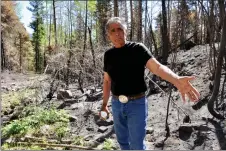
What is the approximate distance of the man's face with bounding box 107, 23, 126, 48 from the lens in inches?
100

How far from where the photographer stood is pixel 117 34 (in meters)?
2.55

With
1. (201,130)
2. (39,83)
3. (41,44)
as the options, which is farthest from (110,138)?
(41,44)

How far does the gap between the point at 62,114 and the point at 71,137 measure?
147 cm

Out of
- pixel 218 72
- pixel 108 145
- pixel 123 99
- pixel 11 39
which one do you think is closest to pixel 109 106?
pixel 108 145

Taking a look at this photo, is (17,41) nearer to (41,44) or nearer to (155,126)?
(41,44)

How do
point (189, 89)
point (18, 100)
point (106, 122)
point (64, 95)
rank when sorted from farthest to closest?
→ 1. point (64, 95)
2. point (18, 100)
3. point (106, 122)
4. point (189, 89)

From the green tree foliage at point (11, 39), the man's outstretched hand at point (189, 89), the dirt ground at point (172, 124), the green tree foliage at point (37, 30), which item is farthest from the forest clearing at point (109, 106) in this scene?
the green tree foliage at point (37, 30)

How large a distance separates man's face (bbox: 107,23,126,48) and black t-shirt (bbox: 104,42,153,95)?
5 centimetres

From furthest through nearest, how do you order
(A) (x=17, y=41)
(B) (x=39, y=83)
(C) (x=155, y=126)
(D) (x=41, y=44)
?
(D) (x=41, y=44) → (A) (x=17, y=41) → (B) (x=39, y=83) → (C) (x=155, y=126)

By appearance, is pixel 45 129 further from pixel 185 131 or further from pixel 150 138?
pixel 185 131

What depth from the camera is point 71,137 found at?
6055 mm

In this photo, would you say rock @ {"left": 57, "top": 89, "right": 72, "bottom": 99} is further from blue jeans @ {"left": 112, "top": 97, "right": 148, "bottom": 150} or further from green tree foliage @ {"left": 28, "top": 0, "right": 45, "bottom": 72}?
green tree foliage @ {"left": 28, "top": 0, "right": 45, "bottom": 72}

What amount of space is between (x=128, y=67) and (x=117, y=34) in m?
0.27

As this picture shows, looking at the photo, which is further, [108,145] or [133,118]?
[108,145]
